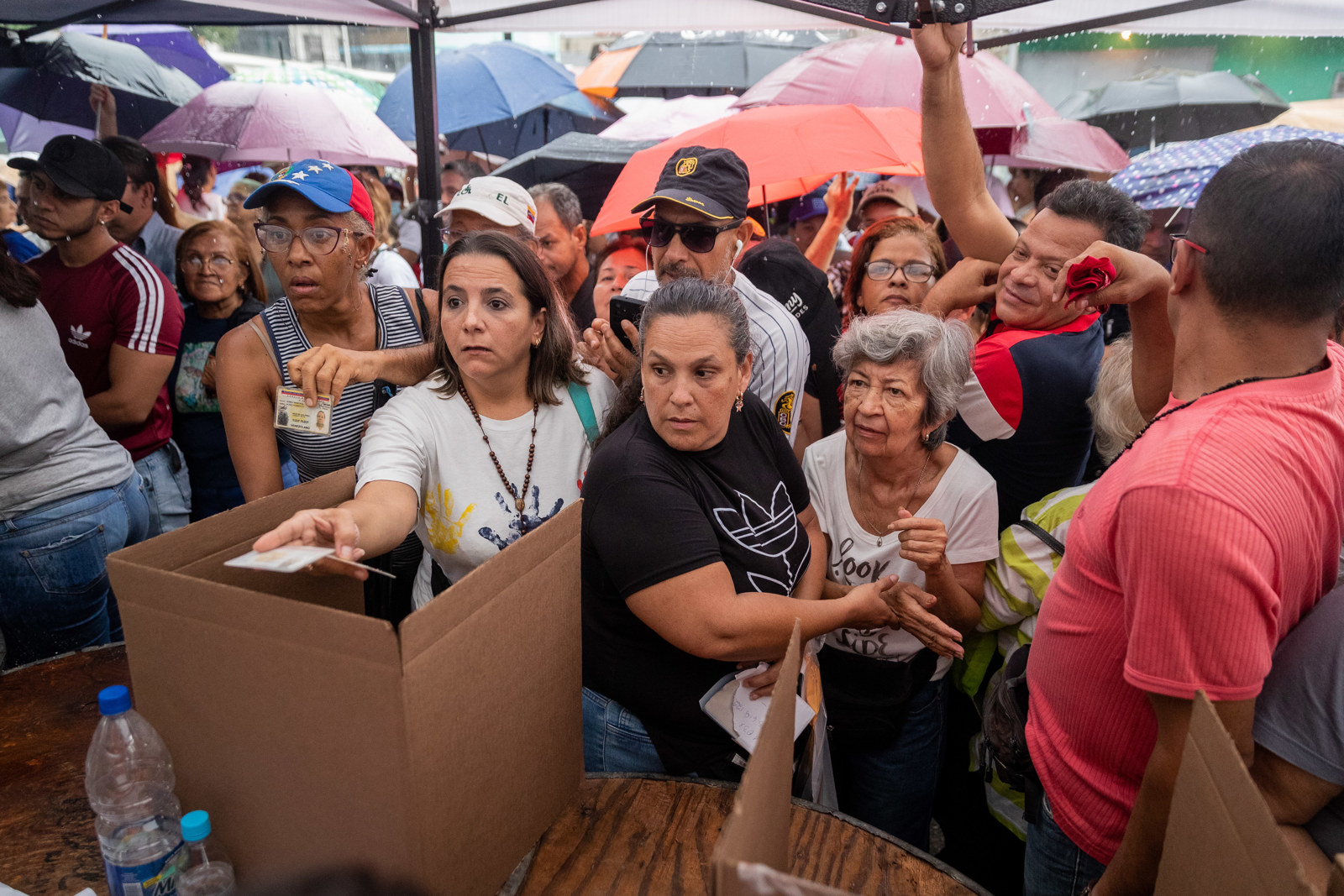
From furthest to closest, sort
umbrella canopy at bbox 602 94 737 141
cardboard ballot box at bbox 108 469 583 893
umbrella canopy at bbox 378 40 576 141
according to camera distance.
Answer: umbrella canopy at bbox 378 40 576 141 < umbrella canopy at bbox 602 94 737 141 < cardboard ballot box at bbox 108 469 583 893

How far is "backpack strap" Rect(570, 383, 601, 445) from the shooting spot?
201cm

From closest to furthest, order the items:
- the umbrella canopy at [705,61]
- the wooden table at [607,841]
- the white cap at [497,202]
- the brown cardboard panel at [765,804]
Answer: the brown cardboard panel at [765,804]
the wooden table at [607,841]
the white cap at [497,202]
the umbrella canopy at [705,61]

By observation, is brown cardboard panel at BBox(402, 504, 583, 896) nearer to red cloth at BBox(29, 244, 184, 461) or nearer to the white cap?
the white cap

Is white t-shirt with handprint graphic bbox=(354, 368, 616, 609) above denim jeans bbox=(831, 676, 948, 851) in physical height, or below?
above

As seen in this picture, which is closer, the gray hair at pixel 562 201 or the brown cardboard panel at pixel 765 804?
the brown cardboard panel at pixel 765 804

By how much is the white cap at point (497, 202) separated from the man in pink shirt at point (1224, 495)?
201 centimetres

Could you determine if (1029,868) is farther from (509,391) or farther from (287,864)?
(509,391)

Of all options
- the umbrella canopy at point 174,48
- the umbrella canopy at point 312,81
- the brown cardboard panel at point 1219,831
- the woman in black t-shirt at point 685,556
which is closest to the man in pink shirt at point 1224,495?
the brown cardboard panel at point 1219,831

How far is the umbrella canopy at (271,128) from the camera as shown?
5.30 meters

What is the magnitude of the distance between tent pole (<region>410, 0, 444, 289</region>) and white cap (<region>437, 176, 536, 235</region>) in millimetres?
417

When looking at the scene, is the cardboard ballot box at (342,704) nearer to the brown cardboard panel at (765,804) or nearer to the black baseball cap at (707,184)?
the brown cardboard panel at (765,804)

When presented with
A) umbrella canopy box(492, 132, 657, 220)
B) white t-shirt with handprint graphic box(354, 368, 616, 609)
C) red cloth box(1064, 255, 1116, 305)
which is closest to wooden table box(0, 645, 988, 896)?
white t-shirt with handprint graphic box(354, 368, 616, 609)

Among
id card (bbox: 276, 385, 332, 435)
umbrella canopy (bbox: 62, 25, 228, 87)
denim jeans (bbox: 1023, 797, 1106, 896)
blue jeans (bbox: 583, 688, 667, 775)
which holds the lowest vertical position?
denim jeans (bbox: 1023, 797, 1106, 896)

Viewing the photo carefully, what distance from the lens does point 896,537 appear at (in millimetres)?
2199
